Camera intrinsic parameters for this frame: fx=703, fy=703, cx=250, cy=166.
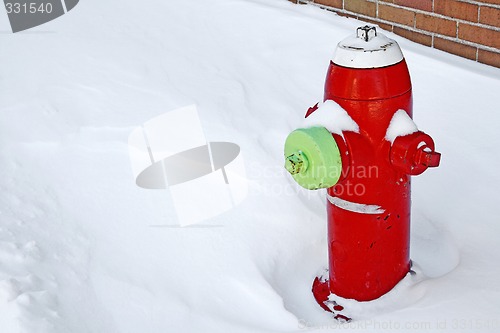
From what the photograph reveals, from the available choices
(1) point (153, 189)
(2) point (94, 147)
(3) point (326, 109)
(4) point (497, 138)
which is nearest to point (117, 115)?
(2) point (94, 147)

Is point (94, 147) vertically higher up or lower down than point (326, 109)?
lower down

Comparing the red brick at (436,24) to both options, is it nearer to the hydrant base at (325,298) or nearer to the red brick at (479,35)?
the red brick at (479,35)

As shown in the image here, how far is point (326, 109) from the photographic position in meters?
1.70

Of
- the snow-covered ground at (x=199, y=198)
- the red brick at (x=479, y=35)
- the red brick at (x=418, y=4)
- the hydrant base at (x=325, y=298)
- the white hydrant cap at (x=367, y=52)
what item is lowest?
the hydrant base at (x=325, y=298)

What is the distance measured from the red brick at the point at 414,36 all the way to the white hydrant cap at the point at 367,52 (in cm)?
91

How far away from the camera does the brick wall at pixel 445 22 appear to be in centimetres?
232

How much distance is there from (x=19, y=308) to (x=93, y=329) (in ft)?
0.57

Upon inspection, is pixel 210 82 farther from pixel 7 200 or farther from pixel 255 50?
pixel 7 200

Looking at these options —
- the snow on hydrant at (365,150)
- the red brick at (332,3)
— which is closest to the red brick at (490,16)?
the red brick at (332,3)

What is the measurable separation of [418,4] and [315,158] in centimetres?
114

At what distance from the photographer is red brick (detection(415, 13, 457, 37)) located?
244 cm

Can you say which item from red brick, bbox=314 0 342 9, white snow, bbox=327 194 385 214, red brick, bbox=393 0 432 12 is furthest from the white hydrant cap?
red brick, bbox=314 0 342 9

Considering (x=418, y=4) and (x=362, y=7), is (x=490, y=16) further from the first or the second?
(x=362, y=7)

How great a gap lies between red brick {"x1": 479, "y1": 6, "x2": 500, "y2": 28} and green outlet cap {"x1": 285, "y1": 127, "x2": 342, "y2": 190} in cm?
96
